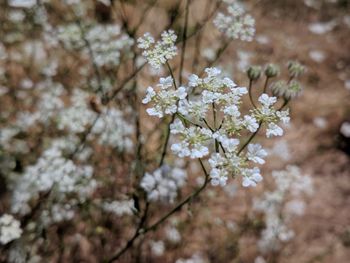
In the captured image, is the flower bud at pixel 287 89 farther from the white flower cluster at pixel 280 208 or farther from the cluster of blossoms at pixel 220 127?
the white flower cluster at pixel 280 208

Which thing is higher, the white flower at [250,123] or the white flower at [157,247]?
the white flower at [250,123]

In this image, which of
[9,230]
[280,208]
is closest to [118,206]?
[9,230]

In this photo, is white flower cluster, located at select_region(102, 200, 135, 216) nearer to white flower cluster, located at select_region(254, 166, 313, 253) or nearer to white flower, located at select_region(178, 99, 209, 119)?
white flower cluster, located at select_region(254, 166, 313, 253)

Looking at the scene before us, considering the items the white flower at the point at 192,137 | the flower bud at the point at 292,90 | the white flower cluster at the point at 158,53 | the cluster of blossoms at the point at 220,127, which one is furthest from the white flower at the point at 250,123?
the flower bud at the point at 292,90

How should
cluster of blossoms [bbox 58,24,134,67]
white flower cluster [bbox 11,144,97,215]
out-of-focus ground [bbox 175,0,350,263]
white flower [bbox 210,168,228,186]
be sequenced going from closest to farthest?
white flower [bbox 210,168,228,186], white flower cluster [bbox 11,144,97,215], cluster of blossoms [bbox 58,24,134,67], out-of-focus ground [bbox 175,0,350,263]

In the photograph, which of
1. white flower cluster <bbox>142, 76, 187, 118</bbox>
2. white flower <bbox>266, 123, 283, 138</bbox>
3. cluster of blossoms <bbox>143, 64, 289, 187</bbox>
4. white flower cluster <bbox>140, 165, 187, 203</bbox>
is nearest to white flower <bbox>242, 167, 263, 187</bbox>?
cluster of blossoms <bbox>143, 64, 289, 187</bbox>

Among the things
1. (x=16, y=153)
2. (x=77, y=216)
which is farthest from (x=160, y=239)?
(x=16, y=153)

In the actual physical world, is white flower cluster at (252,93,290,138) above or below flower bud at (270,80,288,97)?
above

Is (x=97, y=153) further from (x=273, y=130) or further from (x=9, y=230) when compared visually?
(x=273, y=130)
